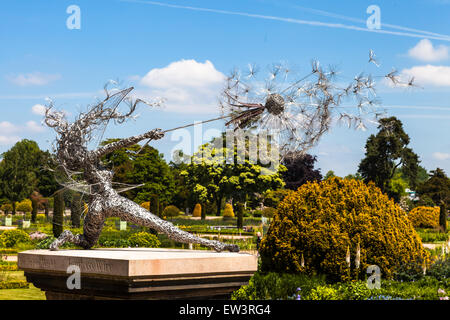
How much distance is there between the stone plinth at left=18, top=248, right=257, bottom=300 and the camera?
263 inches

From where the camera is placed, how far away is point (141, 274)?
6.62m

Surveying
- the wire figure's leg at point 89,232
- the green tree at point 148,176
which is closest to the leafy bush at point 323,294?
the wire figure's leg at point 89,232

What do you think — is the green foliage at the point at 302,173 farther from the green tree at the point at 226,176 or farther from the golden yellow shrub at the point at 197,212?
the golden yellow shrub at the point at 197,212

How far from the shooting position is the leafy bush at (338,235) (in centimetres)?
1046

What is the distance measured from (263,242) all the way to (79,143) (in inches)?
177

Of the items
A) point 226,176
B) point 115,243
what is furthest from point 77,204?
point 226,176

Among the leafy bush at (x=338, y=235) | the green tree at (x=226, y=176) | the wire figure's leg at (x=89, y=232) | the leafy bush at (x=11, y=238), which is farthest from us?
the green tree at (x=226, y=176)

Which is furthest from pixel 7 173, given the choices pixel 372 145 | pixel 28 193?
pixel 372 145

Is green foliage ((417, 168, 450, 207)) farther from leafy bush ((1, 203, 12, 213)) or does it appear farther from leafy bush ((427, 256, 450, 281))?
leafy bush ((1, 203, 12, 213))

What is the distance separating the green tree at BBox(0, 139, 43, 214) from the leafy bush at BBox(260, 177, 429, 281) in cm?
6322

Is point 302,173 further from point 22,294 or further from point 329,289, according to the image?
point 329,289

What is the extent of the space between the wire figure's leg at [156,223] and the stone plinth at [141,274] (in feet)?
2.40

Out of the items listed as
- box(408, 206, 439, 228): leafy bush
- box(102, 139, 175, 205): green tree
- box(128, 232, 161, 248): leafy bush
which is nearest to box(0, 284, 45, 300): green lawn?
box(128, 232, 161, 248): leafy bush

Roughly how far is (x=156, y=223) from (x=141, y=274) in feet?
5.80
